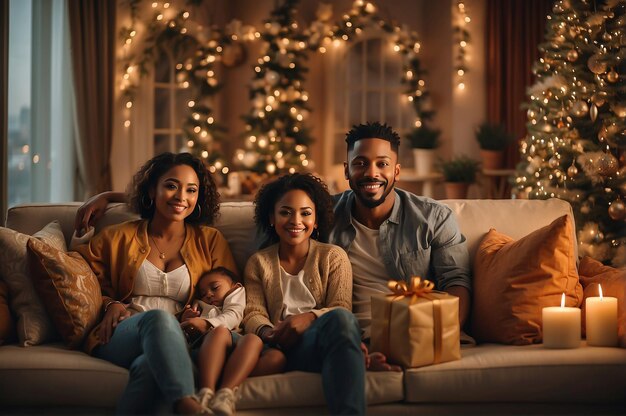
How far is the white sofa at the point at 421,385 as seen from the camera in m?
2.56

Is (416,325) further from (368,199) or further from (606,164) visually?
(606,164)

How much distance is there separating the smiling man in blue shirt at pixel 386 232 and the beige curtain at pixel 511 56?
4.59 meters

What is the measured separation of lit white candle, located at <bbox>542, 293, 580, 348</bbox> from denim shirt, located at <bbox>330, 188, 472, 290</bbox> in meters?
0.36

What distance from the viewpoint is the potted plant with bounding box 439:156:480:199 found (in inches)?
273

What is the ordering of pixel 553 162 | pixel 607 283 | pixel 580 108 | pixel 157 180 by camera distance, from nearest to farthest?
pixel 607 283 → pixel 157 180 → pixel 580 108 → pixel 553 162

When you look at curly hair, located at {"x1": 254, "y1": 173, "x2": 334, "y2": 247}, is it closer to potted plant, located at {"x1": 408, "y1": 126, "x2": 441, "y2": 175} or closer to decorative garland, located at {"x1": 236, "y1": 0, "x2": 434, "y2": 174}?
decorative garland, located at {"x1": 236, "y1": 0, "x2": 434, "y2": 174}

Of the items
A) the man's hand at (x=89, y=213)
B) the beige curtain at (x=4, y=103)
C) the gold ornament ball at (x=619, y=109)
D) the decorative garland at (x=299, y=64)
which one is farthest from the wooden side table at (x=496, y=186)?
the man's hand at (x=89, y=213)

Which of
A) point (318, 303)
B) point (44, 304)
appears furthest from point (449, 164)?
point (44, 304)

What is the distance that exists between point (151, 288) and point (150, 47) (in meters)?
4.12

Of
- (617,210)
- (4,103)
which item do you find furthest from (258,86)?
(617,210)

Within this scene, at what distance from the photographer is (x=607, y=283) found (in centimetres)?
291

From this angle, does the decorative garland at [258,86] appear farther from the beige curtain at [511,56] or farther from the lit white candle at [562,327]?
the lit white candle at [562,327]

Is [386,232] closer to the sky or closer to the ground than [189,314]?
closer to the sky

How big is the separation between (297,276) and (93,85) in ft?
11.6
